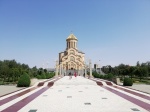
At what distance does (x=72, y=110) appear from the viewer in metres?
7.85

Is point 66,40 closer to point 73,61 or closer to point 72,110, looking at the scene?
point 73,61

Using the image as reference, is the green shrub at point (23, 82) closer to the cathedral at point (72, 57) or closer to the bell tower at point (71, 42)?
the cathedral at point (72, 57)

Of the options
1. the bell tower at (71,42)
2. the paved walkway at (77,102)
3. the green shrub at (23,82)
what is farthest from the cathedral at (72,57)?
the paved walkway at (77,102)

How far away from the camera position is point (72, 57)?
69.3 metres

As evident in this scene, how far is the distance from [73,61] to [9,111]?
60209mm

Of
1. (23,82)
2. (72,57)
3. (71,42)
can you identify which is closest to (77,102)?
(23,82)

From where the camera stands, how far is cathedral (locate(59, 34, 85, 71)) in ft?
222

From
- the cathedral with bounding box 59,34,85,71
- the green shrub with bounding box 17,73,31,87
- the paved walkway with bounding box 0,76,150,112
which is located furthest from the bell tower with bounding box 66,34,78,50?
the paved walkway with bounding box 0,76,150,112

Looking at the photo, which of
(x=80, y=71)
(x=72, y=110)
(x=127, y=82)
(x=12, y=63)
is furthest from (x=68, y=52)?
(x=72, y=110)

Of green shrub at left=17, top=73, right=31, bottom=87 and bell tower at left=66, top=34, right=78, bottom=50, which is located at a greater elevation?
bell tower at left=66, top=34, right=78, bottom=50

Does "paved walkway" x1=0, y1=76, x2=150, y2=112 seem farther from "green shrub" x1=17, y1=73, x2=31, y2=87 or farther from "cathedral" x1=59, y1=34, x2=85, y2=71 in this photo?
"cathedral" x1=59, y1=34, x2=85, y2=71

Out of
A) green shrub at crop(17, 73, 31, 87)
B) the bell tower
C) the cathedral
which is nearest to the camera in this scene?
green shrub at crop(17, 73, 31, 87)

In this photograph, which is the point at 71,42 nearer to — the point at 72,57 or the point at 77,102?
the point at 72,57

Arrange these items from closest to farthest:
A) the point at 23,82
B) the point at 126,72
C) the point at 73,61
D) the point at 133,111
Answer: the point at 133,111 → the point at 23,82 → the point at 126,72 → the point at 73,61
